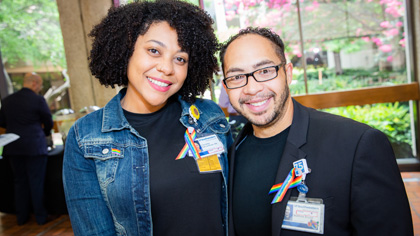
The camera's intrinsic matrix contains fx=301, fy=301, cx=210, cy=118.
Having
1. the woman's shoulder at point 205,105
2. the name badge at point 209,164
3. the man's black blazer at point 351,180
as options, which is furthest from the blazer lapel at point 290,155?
the woman's shoulder at point 205,105

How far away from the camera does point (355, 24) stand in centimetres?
512

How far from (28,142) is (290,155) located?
153 inches

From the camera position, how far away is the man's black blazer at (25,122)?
4023 mm

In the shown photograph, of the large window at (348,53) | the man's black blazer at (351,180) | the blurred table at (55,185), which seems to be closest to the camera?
the man's black blazer at (351,180)

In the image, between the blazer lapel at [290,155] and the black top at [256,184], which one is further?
the black top at [256,184]

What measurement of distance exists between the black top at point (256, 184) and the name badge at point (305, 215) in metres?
0.11

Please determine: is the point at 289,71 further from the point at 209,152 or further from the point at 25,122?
the point at 25,122

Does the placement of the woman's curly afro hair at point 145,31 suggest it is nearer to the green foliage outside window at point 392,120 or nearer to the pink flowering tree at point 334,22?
the pink flowering tree at point 334,22

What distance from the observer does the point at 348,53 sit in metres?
5.21

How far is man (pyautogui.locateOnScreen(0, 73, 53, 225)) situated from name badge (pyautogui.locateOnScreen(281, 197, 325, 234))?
151 inches

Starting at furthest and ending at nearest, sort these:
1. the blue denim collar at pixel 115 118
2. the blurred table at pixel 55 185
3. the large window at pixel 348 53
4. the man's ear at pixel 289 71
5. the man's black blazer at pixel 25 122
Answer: the large window at pixel 348 53, the blurred table at pixel 55 185, the man's black blazer at pixel 25 122, the man's ear at pixel 289 71, the blue denim collar at pixel 115 118

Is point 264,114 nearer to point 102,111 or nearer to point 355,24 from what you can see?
point 102,111

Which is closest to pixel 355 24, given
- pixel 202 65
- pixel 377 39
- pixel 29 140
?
pixel 377 39

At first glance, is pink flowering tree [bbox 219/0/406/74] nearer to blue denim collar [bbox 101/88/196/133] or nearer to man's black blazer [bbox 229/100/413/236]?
blue denim collar [bbox 101/88/196/133]
